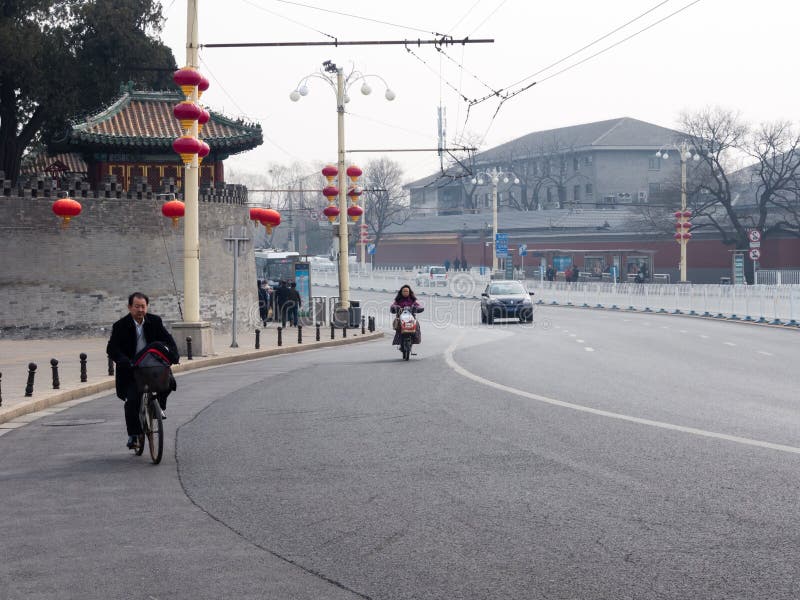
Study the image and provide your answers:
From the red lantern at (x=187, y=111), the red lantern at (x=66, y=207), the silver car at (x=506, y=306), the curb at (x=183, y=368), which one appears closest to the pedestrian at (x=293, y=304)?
the curb at (x=183, y=368)

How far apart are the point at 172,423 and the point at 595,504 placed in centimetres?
691

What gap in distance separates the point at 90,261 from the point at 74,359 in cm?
907

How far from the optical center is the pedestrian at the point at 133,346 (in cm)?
1063

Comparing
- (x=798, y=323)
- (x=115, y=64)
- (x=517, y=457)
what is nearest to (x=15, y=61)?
(x=115, y=64)

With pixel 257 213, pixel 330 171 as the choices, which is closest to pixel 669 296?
pixel 330 171

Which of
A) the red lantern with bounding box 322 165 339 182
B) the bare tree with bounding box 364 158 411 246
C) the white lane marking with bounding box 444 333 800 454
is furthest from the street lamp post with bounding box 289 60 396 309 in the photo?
the bare tree with bounding box 364 158 411 246

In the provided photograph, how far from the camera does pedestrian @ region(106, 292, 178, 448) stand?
10.6 meters

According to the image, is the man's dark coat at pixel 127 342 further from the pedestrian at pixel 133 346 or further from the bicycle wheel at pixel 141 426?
the bicycle wheel at pixel 141 426

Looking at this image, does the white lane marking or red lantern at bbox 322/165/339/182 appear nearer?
the white lane marking

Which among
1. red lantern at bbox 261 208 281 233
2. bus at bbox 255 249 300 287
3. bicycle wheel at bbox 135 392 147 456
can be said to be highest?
red lantern at bbox 261 208 281 233

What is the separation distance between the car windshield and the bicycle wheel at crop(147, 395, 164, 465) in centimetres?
3240

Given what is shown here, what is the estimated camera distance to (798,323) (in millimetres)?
37594

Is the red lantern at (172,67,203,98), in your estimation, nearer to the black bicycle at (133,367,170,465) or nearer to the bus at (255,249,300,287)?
the black bicycle at (133,367,170,465)

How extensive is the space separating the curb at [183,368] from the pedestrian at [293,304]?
15.5 feet
